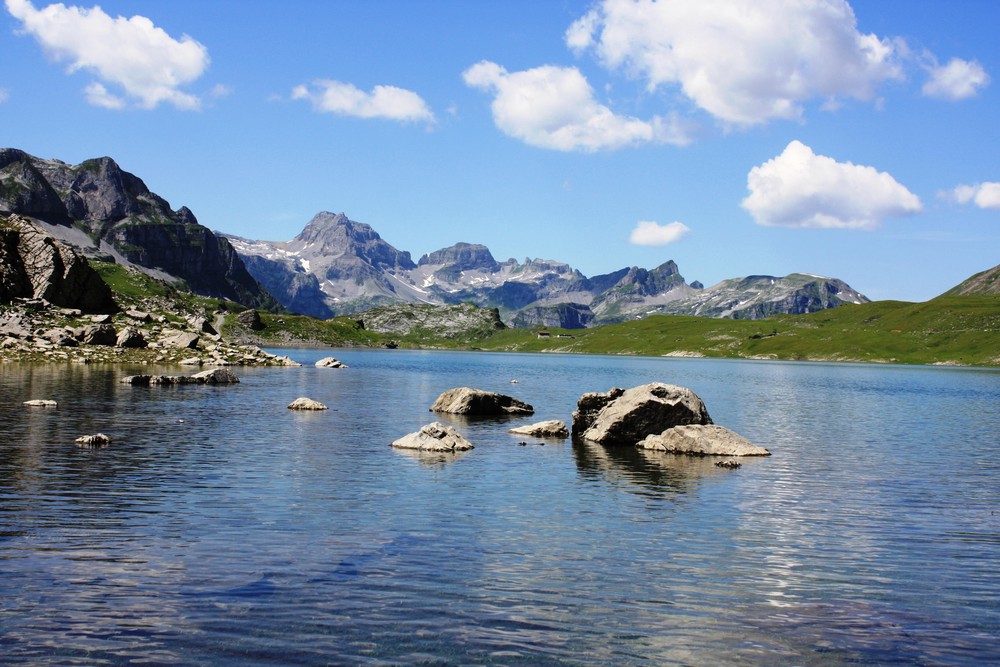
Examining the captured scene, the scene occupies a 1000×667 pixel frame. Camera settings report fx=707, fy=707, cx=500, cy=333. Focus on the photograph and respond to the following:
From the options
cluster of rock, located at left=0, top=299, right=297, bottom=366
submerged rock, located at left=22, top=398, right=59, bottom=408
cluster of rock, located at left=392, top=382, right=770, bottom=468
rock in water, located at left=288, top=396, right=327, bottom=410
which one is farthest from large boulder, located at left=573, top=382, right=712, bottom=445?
cluster of rock, located at left=0, top=299, right=297, bottom=366

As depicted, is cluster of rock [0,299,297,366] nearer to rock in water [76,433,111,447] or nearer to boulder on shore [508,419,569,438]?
rock in water [76,433,111,447]

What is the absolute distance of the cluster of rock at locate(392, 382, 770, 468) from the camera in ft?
157

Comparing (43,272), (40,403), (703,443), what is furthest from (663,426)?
(43,272)

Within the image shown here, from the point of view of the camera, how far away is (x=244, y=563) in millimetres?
20328

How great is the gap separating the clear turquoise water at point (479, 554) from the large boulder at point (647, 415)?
4.36m

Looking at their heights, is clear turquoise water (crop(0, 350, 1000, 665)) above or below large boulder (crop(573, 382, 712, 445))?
below

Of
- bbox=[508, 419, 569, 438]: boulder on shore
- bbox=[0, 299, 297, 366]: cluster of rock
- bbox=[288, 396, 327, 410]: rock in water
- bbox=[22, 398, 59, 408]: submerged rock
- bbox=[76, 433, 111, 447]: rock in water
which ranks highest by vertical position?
bbox=[0, 299, 297, 366]: cluster of rock

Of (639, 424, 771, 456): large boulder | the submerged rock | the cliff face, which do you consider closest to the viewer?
(639, 424, 771, 456): large boulder

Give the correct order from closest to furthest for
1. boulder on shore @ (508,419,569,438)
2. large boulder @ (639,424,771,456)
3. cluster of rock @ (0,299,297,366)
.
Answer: large boulder @ (639,424,771,456), boulder on shore @ (508,419,569,438), cluster of rock @ (0,299,297,366)

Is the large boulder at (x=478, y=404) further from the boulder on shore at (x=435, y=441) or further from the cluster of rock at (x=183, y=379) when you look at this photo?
the cluster of rock at (x=183, y=379)

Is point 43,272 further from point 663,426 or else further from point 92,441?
point 663,426

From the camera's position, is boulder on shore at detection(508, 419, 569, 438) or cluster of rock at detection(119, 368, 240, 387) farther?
cluster of rock at detection(119, 368, 240, 387)

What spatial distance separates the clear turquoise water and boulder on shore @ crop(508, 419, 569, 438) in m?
7.69

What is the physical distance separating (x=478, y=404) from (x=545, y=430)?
692 inches
